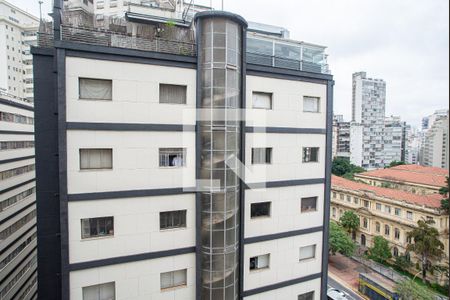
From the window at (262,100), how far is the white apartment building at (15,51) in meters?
58.3

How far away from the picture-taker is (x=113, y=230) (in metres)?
9.61

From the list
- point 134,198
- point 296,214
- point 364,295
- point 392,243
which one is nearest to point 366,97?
point 392,243

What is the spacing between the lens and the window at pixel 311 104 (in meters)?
12.7

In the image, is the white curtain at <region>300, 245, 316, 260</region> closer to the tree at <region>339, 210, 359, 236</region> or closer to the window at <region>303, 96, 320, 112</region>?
the window at <region>303, 96, 320, 112</region>

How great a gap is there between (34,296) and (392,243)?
143 feet

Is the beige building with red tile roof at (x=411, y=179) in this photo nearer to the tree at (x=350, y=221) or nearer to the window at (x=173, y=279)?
the tree at (x=350, y=221)

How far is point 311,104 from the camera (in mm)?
12914

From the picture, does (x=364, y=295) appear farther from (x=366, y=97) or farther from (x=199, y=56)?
(x=366, y=97)

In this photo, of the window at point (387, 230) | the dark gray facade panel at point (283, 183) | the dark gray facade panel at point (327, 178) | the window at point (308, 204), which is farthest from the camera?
the window at point (387, 230)

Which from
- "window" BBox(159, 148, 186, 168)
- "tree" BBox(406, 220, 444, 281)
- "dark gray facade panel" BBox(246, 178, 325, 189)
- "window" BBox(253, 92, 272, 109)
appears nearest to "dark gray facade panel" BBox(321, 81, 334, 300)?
"dark gray facade panel" BBox(246, 178, 325, 189)

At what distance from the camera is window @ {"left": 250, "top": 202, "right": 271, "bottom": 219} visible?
467 inches

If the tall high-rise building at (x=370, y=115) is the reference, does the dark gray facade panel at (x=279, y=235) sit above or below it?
below

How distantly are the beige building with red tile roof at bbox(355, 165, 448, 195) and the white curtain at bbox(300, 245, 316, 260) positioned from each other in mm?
41999

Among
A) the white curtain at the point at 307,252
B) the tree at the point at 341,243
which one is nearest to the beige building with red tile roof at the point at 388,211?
the tree at the point at 341,243
